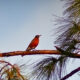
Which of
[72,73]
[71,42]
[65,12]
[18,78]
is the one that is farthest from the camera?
[18,78]

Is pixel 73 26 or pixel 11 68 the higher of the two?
pixel 73 26

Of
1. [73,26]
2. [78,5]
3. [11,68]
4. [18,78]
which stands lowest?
[18,78]

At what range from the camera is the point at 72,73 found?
164 cm

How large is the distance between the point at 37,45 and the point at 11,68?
37 cm

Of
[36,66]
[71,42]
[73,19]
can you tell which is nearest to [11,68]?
[36,66]

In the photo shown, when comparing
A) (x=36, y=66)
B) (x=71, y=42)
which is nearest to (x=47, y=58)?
(x=36, y=66)

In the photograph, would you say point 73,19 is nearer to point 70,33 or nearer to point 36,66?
point 70,33

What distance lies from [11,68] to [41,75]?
0.27 m

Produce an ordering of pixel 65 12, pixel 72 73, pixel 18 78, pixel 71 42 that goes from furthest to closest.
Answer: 1. pixel 18 78
2. pixel 65 12
3. pixel 71 42
4. pixel 72 73

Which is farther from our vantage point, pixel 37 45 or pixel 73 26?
pixel 37 45

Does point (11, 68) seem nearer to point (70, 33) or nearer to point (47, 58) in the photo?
point (47, 58)

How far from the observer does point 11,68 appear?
2021 millimetres

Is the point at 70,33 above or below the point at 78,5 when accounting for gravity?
below

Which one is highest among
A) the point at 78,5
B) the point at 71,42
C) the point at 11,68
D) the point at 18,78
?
the point at 78,5
